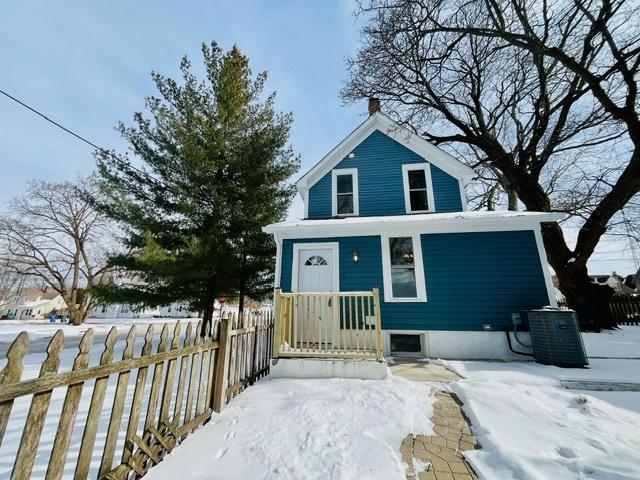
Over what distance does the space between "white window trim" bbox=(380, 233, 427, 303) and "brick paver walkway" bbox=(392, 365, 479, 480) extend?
352 centimetres

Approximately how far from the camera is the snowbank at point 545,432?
2.06 m

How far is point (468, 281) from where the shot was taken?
6535mm

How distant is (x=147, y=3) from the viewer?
6.04 metres

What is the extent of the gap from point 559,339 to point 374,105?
30.1 feet

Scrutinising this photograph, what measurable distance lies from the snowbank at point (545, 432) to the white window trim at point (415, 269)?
2.69 m

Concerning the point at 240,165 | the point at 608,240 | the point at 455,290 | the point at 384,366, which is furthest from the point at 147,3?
the point at 608,240

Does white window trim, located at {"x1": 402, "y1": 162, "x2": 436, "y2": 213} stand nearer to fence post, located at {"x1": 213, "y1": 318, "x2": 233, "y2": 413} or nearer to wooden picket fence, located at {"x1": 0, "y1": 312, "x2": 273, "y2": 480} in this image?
wooden picket fence, located at {"x1": 0, "y1": 312, "x2": 273, "y2": 480}

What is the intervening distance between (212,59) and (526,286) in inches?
534

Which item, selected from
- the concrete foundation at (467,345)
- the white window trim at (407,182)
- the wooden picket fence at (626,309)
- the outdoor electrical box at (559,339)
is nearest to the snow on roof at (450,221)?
the white window trim at (407,182)

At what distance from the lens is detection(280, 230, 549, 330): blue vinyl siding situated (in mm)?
6277

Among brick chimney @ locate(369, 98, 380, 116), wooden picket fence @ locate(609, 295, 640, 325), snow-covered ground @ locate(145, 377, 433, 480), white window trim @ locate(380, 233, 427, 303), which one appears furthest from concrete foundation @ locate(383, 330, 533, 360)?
wooden picket fence @ locate(609, 295, 640, 325)

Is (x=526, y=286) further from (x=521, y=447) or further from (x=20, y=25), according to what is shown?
(x=20, y=25)

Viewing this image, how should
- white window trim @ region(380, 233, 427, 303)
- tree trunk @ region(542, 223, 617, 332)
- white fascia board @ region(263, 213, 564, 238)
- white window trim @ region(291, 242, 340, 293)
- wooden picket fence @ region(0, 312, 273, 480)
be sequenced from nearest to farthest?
1. wooden picket fence @ region(0, 312, 273, 480)
2. white fascia board @ region(263, 213, 564, 238)
3. white window trim @ region(380, 233, 427, 303)
4. white window trim @ region(291, 242, 340, 293)
5. tree trunk @ region(542, 223, 617, 332)

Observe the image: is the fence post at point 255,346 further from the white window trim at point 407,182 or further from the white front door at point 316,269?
the white window trim at point 407,182
